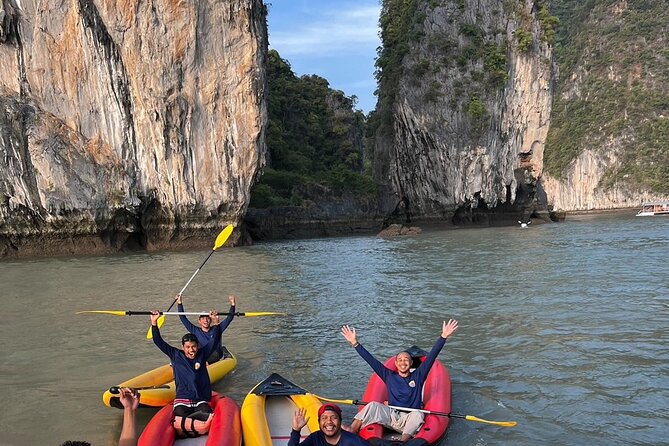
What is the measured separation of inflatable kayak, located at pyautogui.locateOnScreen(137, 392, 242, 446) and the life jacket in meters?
0.04

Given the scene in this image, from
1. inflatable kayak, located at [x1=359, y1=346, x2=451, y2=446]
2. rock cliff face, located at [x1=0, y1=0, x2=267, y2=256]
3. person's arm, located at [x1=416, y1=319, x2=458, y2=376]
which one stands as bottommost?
inflatable kayak, located at [x1=359, y1=346, x2=451, y2=446]

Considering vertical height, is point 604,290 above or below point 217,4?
below

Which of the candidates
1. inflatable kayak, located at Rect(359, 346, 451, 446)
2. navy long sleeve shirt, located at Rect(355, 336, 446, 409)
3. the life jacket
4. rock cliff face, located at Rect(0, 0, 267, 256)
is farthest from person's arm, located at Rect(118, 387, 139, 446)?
rock cliff face, located at Rect(0, 0, 267, 256)

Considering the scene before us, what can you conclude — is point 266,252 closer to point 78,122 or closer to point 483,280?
point 78,122

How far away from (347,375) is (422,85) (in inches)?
1433

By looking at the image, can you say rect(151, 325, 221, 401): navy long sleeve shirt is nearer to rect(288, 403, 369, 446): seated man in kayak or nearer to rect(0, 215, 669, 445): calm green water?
rect(0, 215, 669, 445): calm green water

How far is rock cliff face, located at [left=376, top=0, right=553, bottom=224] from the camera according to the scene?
40062 mm

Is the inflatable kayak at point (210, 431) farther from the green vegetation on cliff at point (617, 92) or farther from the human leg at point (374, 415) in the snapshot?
the green vegetation on cliff at point (617, 92)

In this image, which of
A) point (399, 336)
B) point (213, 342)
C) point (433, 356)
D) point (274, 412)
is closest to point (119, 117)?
point (399, 336)

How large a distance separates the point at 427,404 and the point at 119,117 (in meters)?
23.0

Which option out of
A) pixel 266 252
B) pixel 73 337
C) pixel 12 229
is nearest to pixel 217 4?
pixel 266 252

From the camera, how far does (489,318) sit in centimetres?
1041

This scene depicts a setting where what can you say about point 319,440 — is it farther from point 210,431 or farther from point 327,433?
point 210,431

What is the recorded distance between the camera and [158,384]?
678 centimetres
